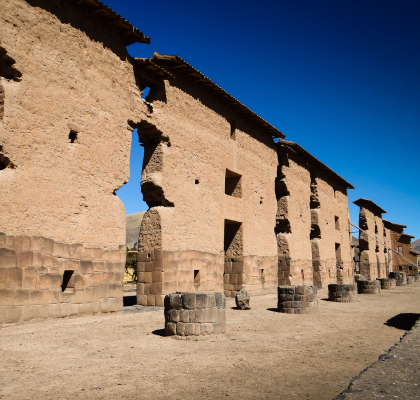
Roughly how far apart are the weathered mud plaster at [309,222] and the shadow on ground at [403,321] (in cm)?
699

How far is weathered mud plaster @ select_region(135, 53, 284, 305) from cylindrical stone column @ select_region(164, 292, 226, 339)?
3.80 m

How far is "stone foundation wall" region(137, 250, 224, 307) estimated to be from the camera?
10227 mm

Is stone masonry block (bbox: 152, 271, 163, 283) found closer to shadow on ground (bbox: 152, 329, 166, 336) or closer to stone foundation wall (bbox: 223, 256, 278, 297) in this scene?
shadow on ground (bbox: 152, 329, 166, 336)

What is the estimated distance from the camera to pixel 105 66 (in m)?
9.34

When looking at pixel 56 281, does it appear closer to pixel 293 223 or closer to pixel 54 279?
pixel 54 279

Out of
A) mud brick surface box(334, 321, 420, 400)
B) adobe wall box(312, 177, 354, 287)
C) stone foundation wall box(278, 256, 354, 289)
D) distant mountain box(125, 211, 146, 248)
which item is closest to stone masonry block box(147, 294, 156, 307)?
mud brick surface box(334, 321, 420, 400)

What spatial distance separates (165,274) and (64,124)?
16.1ft

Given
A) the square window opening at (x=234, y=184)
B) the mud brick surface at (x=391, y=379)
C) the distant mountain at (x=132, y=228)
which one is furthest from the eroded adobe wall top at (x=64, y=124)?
the distant mountain at (x=132, y=228)

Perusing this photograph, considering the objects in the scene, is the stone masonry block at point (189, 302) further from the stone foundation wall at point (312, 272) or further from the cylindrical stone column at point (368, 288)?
the cylindrical stone column at point (368, 288)

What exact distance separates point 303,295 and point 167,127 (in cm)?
651

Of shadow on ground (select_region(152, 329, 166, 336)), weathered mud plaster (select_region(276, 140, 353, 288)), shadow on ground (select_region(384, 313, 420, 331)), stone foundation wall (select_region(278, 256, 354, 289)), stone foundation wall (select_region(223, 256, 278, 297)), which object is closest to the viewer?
shadow on ground (select_region(152, 329, 166, 336))

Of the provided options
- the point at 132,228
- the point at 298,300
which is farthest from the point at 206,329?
the point at 132,228

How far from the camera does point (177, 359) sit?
194 inches

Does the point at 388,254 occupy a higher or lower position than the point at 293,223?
lower
